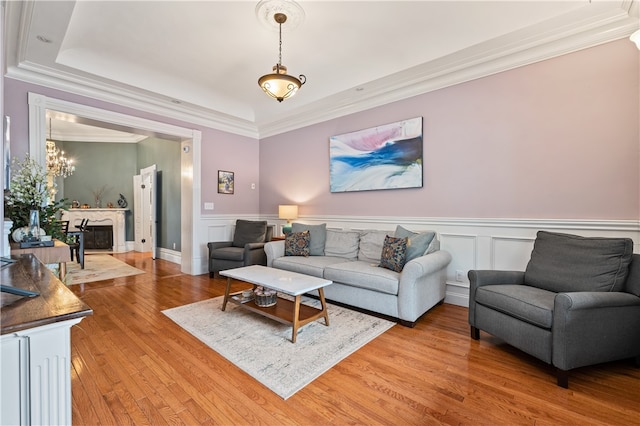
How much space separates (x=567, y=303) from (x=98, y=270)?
21.4 ft

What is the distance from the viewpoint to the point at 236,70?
3.89 m

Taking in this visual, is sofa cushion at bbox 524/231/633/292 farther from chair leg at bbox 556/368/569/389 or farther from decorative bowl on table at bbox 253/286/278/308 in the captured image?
decorative bowl on table at bbox 253/286/278/308

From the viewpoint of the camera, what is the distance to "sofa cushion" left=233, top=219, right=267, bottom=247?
498 cm

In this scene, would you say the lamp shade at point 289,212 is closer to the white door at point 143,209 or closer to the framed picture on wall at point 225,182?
the framed picture on wall at point 225,182

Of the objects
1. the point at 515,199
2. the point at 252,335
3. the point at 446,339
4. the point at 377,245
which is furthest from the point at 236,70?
the point at 446,339

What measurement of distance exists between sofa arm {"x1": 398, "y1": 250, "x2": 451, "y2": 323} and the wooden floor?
0.19m

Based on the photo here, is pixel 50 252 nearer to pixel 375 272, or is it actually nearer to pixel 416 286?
pixel 375 272

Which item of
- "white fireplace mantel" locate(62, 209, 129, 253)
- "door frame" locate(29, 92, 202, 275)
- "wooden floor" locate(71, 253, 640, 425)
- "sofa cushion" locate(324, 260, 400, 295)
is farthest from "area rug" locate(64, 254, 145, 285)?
"sofa cushion" locate(324, 260, 400, 295)

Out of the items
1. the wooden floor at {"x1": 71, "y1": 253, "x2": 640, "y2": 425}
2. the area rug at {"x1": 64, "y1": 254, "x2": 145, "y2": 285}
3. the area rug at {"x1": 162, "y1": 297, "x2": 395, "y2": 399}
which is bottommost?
the wooden floor at {"x1": 71, "y1": 253, "x2": 640, "y2": 425}

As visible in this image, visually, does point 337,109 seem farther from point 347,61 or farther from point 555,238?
point 555,238

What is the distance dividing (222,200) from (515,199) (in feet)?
14.7

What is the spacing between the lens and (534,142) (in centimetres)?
297

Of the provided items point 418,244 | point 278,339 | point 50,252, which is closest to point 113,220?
point 50,252

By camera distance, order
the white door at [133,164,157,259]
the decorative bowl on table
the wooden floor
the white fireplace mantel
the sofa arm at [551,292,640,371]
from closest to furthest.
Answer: the wooden floor, the sofa arm at [551,292,640,371], the decorative bowl on table, the white door at [133,164,157,259], the white fireplace mantel
